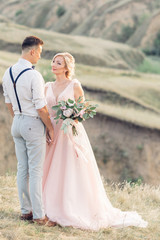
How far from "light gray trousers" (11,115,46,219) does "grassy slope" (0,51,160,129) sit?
16089 mm

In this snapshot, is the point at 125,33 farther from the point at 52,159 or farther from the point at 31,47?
the point at 31,47

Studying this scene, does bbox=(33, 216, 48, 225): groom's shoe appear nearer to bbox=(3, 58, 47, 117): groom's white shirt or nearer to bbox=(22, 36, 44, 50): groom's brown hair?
bbox=(3, 58, 47, 117): groom's white shirt

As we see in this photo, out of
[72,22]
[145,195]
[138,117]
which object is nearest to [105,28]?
[72,22]

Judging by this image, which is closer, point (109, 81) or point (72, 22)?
point (109, 81)

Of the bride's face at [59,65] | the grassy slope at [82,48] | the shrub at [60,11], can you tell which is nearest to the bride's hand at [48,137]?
the bride's face at [59,65]

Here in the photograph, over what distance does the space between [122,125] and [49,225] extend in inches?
634

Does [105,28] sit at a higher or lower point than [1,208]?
higher

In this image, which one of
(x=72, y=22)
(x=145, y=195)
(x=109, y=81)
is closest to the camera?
(x=145, y=195)

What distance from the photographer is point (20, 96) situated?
5.20 m

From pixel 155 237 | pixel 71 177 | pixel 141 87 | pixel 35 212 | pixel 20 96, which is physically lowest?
pixel 155 237

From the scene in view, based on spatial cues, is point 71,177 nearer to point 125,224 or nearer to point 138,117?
point 125,224

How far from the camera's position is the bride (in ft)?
18.9

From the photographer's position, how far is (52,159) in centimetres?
593

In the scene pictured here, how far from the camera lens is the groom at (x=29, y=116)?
5.14 metres
